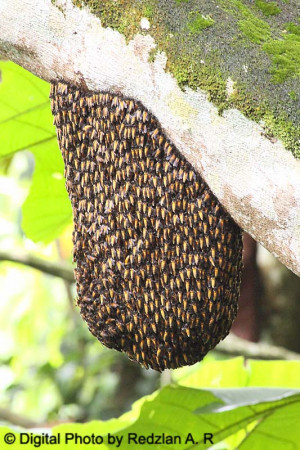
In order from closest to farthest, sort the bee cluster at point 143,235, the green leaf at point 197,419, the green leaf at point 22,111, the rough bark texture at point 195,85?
the rough bark texture at point 195,85 → the bee cluster at point 143,235 → the green leaf at point 197,419 → the green leaf at point 22,111

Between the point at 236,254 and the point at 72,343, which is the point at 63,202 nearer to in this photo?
the point at 236,254

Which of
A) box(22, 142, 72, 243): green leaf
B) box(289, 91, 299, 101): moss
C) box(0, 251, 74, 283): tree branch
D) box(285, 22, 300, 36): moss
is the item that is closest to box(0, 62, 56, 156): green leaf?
box(22, 142, 72, 243): green leaf

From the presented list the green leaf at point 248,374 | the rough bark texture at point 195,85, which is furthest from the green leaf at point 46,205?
the rough bark texture at point 195,85

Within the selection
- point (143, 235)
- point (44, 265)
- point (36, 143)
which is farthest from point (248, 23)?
point (44, 265)

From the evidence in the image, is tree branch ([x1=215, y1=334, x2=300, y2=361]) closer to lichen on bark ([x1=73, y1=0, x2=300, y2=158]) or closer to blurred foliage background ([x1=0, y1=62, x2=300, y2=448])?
blurred foliage background ([x1=0, y1=62, x2=300, y2=448])

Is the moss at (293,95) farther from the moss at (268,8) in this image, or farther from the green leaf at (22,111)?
the green leaf at (22,111)

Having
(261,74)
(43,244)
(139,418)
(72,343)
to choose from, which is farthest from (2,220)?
(261,74)

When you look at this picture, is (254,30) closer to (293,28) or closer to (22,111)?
(293,28)
